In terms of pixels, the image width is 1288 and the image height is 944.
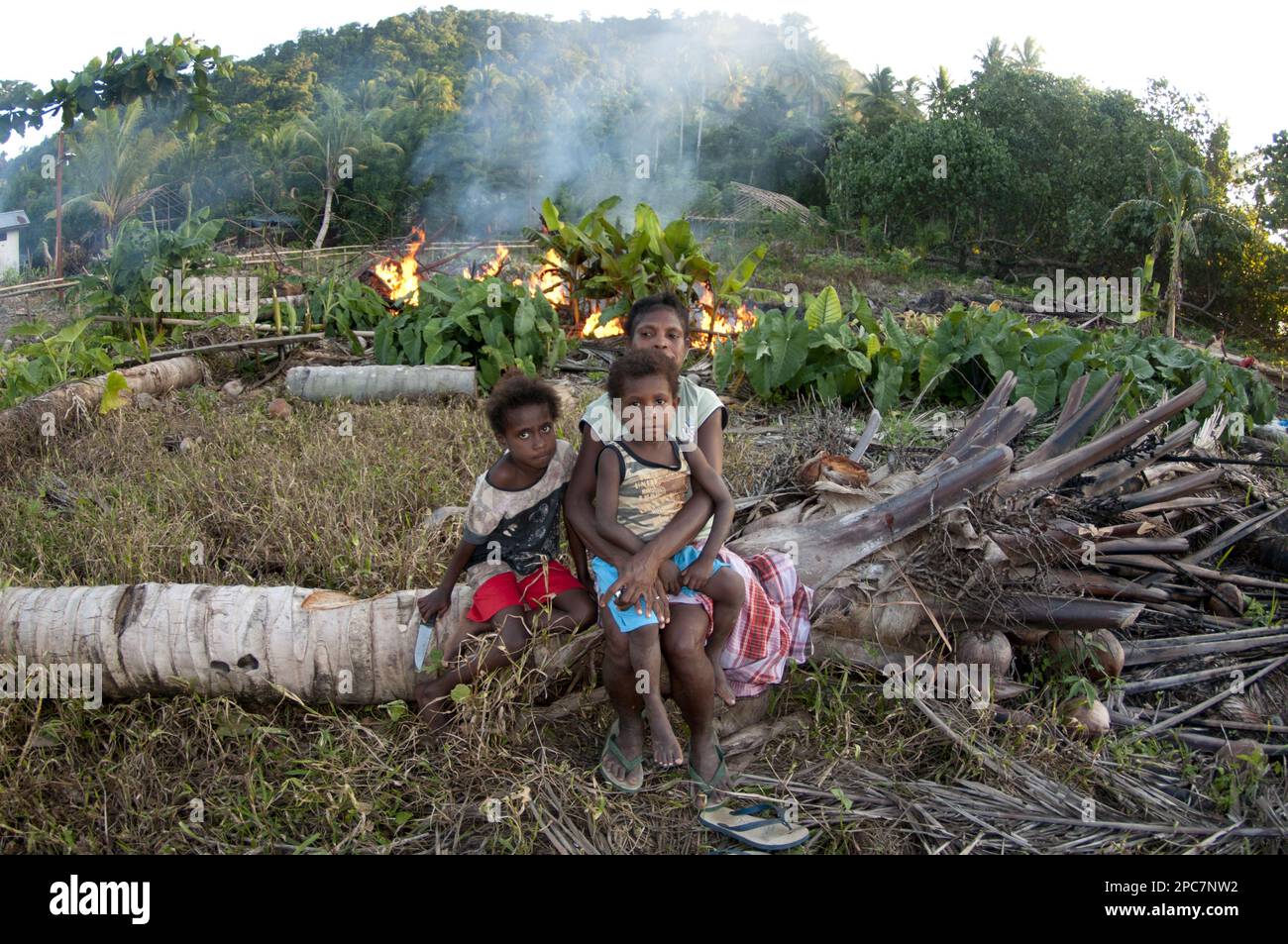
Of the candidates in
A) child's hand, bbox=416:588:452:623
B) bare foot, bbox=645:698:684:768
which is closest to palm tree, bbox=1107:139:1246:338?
bare foot, bbox=645:698:684:768

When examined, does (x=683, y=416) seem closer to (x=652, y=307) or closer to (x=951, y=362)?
(x=652, y=307)

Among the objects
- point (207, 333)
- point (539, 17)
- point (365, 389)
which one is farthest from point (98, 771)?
point (539, 17)

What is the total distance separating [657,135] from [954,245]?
42.3 feet

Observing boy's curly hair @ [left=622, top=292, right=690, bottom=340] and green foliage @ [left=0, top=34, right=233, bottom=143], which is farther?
green foliage @ [left=0, top=34, right=233, bottom=143]

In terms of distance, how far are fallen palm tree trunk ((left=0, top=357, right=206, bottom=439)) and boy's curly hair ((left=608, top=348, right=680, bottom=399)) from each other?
5.26 m

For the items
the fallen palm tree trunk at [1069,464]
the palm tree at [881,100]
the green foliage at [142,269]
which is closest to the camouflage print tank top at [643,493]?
the fallen palm tree trunk at [1069,464]

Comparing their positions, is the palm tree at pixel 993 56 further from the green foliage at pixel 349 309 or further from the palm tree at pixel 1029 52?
the green foliage at pixel 349 309

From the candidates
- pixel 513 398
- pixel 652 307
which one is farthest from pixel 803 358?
pixel 513 398

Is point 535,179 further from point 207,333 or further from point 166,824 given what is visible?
point 166,824

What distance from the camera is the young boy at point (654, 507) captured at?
3.14 metres

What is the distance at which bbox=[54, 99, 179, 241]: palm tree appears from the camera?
88.4 ft

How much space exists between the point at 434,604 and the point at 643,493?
896 millimetres

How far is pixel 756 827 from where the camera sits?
2.99 m

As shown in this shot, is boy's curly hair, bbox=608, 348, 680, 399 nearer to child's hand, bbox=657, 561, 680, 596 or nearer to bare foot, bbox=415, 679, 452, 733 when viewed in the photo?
child's hand, bbox=657, 561, 680, 596
